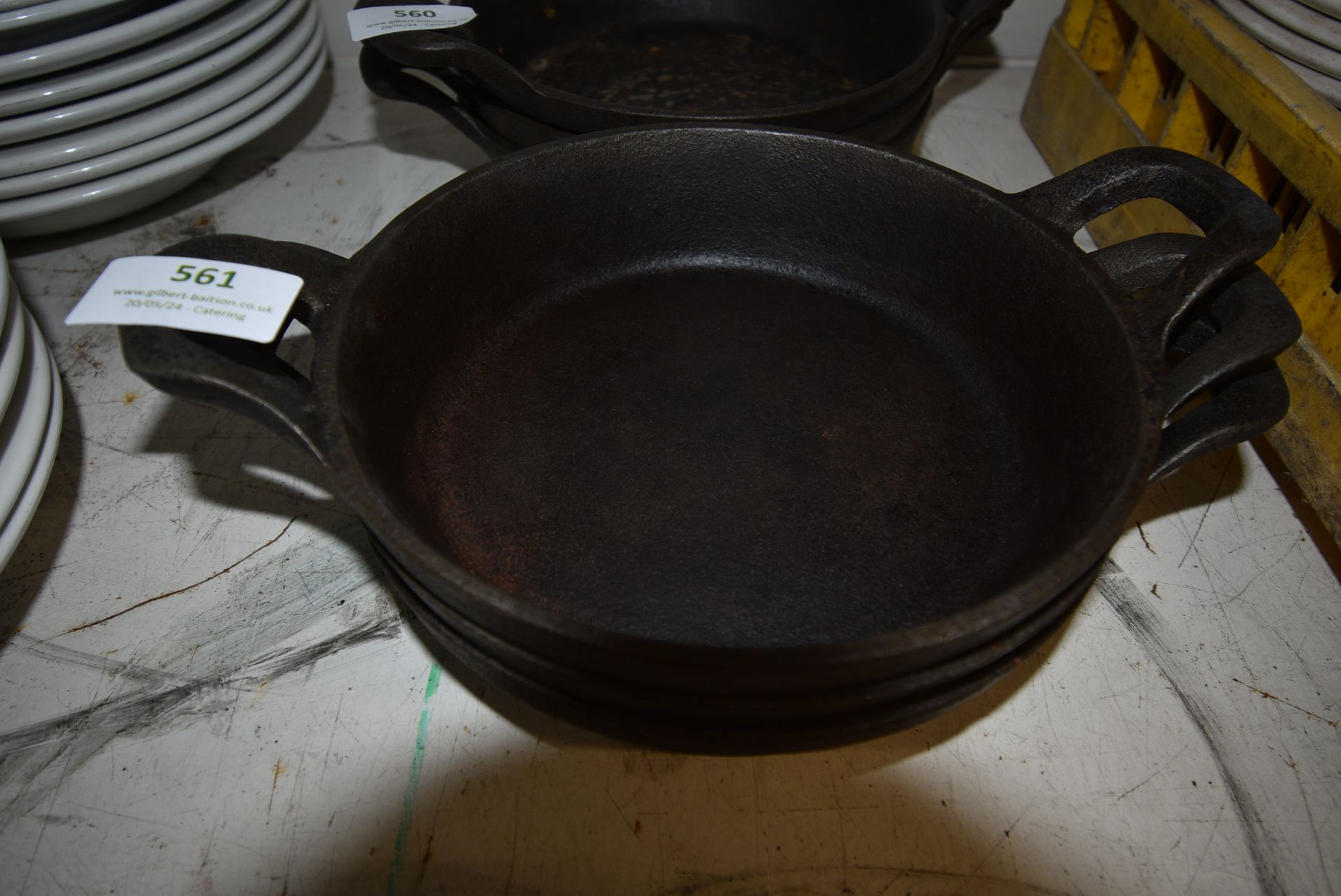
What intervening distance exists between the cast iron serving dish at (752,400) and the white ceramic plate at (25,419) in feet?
0.56

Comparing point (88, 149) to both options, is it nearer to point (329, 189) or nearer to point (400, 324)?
point (329, 189)

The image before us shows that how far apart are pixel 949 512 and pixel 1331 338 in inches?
16.3

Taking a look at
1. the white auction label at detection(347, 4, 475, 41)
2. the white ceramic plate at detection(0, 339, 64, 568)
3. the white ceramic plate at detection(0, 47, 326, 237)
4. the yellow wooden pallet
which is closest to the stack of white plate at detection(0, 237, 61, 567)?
the white ceramic plate at detection(0, 339, 64, 568)

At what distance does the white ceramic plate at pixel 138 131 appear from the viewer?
2.69 ft

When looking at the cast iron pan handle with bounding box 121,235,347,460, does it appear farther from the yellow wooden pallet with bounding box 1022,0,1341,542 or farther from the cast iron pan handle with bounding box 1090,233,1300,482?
the yellow wooden pallet with bounding box 1022,0,1341,542

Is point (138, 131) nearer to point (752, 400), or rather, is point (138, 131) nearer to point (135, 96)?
point (135, 96)

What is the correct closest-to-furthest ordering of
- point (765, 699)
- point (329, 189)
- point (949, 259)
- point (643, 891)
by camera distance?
point (765, 699) → point (643, 891) → point (949, 259) → point (329, 189)

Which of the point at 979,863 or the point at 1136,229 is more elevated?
the point at 1136,229

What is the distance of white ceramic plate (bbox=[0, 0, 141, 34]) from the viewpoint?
73cm

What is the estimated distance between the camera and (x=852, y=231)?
2.65 ft

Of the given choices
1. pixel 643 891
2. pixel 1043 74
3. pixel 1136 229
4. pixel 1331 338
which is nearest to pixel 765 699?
pixel 643 891

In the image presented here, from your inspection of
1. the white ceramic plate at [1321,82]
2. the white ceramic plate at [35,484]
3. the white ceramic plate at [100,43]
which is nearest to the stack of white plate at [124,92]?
the white ceramic plate at [100,43]

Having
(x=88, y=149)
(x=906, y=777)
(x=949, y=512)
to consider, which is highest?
(x=88, y=149)

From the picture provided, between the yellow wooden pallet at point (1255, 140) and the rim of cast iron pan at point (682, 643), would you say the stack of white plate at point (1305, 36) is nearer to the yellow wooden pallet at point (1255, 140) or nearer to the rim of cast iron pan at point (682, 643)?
the yellow wooden pallet at point (1255, 140)
